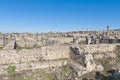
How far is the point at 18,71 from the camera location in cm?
1870

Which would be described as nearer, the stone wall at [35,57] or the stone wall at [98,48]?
the stone wall at [35,57]

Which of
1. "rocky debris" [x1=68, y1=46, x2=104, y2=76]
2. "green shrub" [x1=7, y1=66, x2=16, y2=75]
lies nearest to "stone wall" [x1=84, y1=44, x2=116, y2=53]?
"rocky debris" [x1=68, y1=46, x2=104, y2=76]

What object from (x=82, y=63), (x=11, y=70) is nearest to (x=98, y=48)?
(x=82, y=63)

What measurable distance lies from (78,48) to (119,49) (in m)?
6.36

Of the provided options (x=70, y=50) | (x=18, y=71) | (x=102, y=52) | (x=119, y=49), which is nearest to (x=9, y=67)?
(x=18, y=71)

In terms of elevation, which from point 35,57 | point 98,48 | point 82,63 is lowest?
point 82,63

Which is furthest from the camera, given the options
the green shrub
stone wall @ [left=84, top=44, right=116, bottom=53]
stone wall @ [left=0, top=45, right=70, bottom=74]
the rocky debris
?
stone wall @ [left=84, top=44, right=116, bottom=53]

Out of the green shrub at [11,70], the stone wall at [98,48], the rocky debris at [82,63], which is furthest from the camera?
the stone wall at [98,48]

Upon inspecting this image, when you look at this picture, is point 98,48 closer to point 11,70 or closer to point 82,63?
point 82,63

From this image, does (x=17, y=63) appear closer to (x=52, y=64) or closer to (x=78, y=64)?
(x=52, y=64)

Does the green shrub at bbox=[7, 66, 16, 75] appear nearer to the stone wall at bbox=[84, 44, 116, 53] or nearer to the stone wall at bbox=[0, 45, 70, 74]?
the stone wall at bbox=[0, 45, 70, 74]

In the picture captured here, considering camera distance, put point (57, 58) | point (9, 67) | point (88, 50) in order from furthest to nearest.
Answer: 1. point (88, 50)
2. point (57, 58)
3. point (9, 67)

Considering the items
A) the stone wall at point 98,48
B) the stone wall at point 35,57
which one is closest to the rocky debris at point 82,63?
the stone wall at point 35,57

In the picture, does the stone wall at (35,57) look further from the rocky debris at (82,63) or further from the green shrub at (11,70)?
the rocky debris at (82,63)
